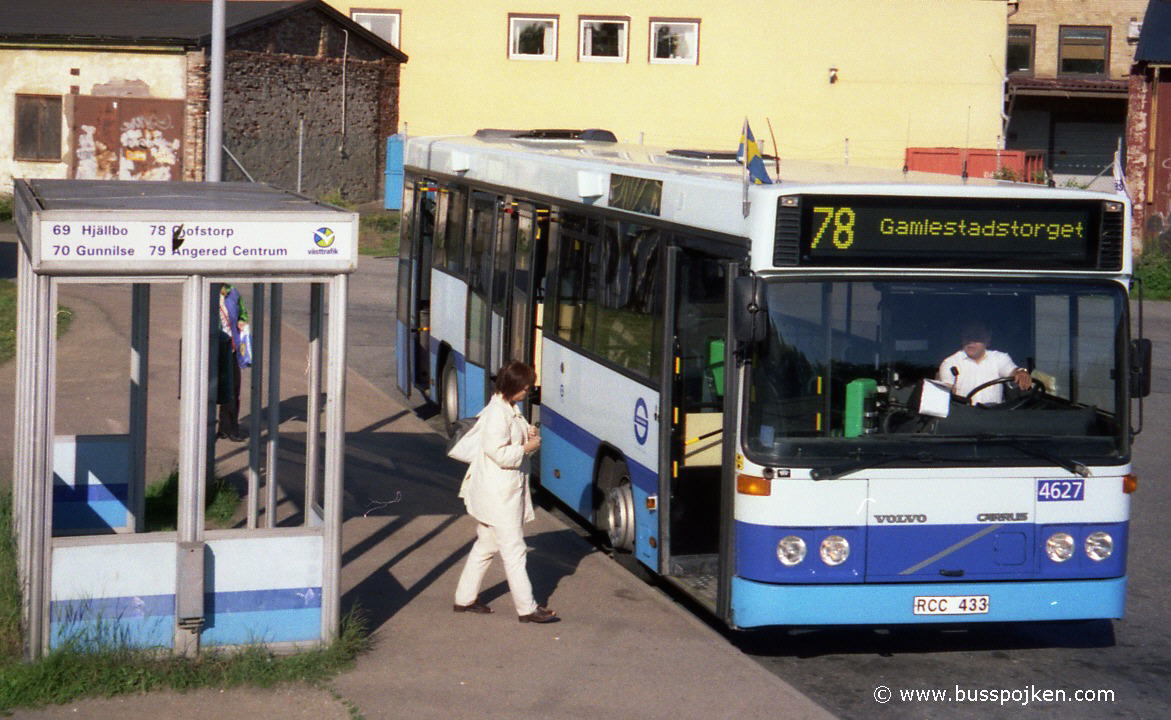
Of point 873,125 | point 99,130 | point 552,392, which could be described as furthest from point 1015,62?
point 552,392

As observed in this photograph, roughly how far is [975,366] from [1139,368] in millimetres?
983

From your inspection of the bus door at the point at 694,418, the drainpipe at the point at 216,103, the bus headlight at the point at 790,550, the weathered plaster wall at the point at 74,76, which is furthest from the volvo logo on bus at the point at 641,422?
the weathered plaster wall at the point at 74,76

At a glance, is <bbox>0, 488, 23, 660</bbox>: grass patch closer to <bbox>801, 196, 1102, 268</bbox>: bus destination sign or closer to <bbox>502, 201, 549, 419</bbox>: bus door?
<bbox>502, 201, 549, 419</bbox>: bus door

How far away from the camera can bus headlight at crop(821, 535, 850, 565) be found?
8.22 m

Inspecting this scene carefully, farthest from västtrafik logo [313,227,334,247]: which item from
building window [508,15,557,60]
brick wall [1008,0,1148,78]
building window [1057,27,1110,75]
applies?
building window [1057,27,1110,75]

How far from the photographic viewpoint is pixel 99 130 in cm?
3762

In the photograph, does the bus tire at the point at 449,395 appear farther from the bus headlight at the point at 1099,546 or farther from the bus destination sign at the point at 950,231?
the bus headlight at the point at 1099,546

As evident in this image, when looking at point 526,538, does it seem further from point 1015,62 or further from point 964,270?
point 1015,62

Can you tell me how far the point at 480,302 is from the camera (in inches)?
544

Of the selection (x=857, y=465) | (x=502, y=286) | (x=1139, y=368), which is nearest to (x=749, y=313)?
(x=857, y=465)

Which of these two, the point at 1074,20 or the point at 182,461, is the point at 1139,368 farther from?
the point at 1074,20

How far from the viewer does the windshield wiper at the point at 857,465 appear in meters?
8.10

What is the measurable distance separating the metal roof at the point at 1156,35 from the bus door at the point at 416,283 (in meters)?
25.0

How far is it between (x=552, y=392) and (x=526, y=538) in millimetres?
1271
